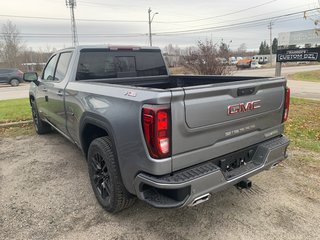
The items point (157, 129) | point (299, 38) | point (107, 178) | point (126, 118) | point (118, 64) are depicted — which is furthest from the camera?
point (299, 38)

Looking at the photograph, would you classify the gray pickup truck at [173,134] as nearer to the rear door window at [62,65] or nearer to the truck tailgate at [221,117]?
the truck tailgate at [221,117]

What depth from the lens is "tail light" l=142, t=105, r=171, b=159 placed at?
2242 millimetres

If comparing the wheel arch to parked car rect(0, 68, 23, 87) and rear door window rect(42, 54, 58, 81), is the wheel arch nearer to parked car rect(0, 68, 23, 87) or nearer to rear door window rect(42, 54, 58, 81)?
rear door window rect(42, 54, 58, 81)

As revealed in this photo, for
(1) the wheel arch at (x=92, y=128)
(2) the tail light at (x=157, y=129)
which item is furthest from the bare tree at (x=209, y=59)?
(2) the tail light at (x=157, y=129)

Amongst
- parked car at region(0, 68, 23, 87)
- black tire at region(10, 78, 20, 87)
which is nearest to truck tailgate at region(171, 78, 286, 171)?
parked car at region(0, 68, 23, 87)

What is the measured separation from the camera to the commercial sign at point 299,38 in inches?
389

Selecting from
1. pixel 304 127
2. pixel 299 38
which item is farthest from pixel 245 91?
pixel 299 38

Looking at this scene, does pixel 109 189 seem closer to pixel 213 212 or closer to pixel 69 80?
pixel 213 212

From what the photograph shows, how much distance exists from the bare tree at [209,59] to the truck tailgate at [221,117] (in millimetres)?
8224

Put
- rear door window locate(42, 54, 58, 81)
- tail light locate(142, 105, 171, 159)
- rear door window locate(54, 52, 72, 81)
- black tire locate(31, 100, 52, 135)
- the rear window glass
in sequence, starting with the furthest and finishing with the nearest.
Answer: black tire locate(31, 100, 52, 135)
rear door window locate(42, 54, 58, 81)
rear door window locate(54, 52, 72, 81)
the rear window glass
tail light locate(142, 105, 171, 159)

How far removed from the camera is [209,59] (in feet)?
36.9

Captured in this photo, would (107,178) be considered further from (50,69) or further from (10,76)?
(10,76)

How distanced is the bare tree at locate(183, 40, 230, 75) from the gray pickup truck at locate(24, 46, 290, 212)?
26.0ft

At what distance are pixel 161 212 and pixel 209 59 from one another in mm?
8915
